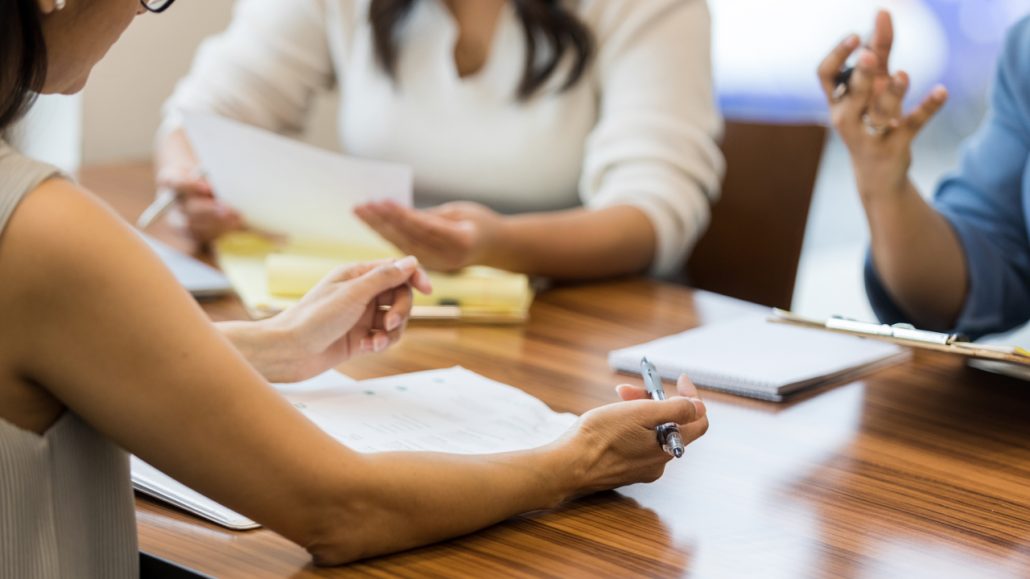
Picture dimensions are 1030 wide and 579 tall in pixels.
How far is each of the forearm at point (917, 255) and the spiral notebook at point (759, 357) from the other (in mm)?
188

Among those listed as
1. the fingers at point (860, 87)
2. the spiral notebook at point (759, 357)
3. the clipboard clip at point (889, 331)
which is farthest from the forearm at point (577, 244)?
the clipboard clip at point (889, 331)

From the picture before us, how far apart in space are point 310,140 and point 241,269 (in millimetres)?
1422

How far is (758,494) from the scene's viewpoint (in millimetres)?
891

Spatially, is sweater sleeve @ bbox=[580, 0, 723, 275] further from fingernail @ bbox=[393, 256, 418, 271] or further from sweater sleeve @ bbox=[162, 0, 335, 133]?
fingernail @ bbox=[393, 256, 418, 271]

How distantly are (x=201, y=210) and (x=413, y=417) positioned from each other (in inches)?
27.5

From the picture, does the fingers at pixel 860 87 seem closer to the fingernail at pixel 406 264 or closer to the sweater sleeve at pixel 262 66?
the fingernail at pixel 406 264

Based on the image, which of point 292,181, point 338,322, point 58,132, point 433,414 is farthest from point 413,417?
point 58,132

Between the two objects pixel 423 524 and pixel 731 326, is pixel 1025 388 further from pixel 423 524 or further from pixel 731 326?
pixel 423 524

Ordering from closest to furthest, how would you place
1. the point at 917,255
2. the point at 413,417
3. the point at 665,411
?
the point at 665,411 → the point at 413,417 → the point at 917,255

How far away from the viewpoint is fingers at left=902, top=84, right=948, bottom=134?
4.41 feet

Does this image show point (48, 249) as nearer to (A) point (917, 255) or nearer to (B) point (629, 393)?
(B) point (629, 393)

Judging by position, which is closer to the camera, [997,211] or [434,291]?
[434,291]

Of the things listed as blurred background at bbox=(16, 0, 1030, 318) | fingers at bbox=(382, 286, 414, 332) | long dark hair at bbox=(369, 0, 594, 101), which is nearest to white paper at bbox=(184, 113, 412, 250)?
fingers at bbox=(382, 286, 414, 332)

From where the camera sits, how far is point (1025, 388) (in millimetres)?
1209
